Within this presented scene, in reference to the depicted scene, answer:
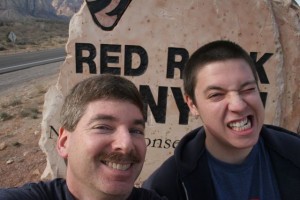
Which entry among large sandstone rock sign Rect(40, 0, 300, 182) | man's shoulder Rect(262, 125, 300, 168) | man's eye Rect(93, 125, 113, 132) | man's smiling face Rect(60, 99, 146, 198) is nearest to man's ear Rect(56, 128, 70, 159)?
man's smiling face Rect(60, 99, 146, 198)

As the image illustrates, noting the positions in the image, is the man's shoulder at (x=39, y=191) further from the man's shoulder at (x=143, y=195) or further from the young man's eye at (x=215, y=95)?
the young man's eye at (x=215, y=95)

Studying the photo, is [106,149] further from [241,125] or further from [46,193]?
[241,125]

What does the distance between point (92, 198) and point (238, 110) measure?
823mm

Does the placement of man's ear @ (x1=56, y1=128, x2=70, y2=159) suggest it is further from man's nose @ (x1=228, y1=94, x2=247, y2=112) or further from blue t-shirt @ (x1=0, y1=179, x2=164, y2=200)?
man's nose @ (x1=228, y1=94, x2=247, y2=112)

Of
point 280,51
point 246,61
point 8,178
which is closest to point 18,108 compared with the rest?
point 8,178

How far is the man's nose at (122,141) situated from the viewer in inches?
61.1

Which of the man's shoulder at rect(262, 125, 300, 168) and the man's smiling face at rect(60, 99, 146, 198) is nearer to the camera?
the man's smiling face at rect(60, 99, 146, 198)

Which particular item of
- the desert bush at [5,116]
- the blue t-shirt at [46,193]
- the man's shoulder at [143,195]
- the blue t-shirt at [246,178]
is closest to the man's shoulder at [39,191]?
the blue t-shirt at [46,193]

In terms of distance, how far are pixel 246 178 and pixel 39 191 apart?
985 mm

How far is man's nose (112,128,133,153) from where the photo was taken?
155cm

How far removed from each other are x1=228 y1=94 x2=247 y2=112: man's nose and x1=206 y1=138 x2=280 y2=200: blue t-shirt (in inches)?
10.3

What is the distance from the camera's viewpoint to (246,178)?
6.51 ft

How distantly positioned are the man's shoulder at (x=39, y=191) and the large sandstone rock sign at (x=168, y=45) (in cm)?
198

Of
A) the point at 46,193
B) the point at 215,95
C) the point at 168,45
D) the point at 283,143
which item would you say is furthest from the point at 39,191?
the point at 168,45
